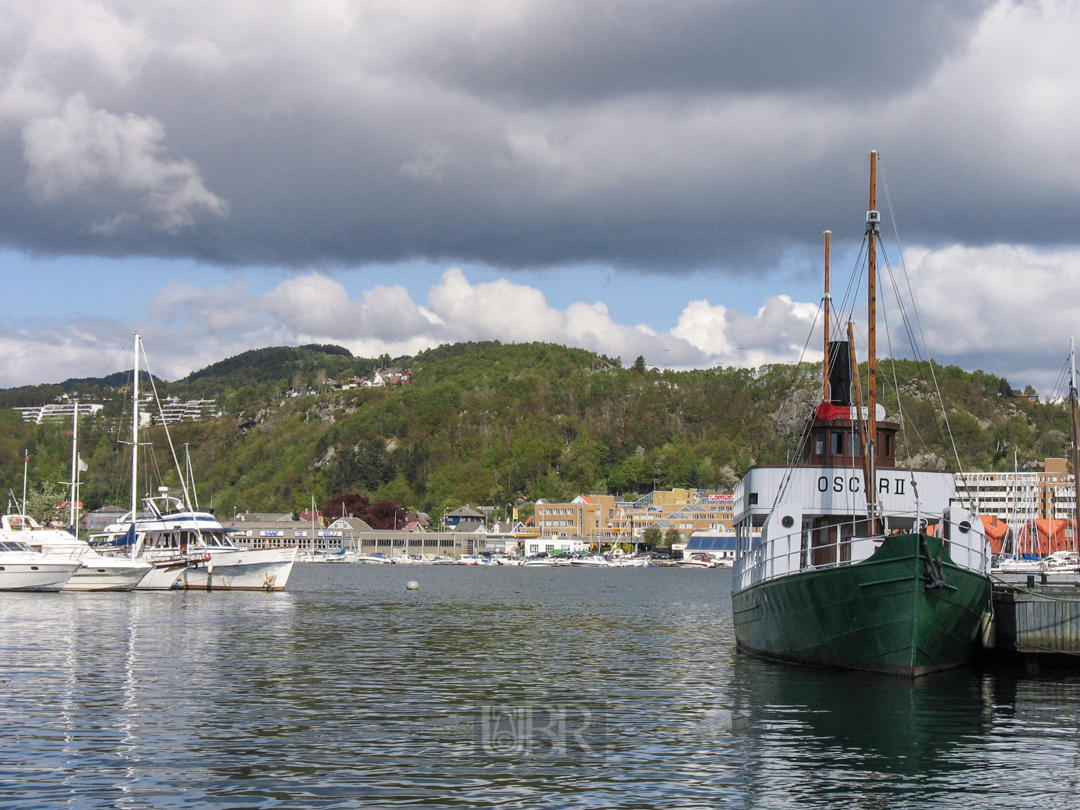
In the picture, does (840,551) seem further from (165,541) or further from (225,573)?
(165,541)

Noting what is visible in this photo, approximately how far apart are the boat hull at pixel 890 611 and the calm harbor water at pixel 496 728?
76 centimetres

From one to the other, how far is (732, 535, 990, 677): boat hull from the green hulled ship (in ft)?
0.12

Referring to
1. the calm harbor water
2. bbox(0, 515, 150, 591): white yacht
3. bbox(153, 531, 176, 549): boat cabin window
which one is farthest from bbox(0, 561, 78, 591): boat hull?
the calm harbor water

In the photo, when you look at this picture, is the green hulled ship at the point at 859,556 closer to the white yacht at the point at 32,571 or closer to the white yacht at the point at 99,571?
the white yacht at the point at 99,571

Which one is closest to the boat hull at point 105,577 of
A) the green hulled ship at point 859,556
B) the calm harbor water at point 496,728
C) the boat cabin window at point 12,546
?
the boat cabin window at point 12,546

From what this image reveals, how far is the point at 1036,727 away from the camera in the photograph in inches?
1105

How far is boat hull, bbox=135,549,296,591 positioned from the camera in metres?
80.1

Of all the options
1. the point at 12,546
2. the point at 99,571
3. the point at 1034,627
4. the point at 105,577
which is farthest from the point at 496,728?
the point at 12,546

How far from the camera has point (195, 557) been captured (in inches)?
Answer: 3204

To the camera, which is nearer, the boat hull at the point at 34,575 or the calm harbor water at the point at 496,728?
the calm harbor water at the point at 496,728

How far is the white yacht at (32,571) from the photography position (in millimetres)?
74812

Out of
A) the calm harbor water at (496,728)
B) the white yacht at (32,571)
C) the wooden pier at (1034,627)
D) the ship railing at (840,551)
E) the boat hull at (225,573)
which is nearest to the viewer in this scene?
the calm harbor water at (496,728)

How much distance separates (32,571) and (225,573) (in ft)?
42.7

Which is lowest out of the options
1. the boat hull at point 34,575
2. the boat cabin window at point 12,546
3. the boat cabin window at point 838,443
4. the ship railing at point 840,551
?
the boat hull at point 34,575
